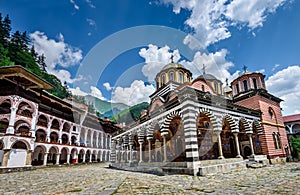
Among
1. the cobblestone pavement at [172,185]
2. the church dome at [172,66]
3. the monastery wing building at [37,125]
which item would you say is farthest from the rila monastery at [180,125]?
the cobblestone pavement at [172,185]

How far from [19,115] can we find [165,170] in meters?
18.0

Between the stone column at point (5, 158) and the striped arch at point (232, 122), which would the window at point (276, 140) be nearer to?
the striped arch at point (232, 122)

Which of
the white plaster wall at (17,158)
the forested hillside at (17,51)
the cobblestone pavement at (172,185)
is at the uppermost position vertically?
the forested hillside at (17,51)

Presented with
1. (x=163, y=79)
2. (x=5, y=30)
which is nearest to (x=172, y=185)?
(x=163, y=79)

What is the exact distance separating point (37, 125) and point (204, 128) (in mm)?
20827

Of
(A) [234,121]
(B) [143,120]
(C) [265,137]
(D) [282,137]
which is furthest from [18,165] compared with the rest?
(D) [282,137]

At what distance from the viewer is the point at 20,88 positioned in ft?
65.2

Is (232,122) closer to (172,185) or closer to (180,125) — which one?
(180,125)

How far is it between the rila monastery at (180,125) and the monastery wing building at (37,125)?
10 cm

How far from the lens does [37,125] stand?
23000mm

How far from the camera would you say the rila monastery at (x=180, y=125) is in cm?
1091

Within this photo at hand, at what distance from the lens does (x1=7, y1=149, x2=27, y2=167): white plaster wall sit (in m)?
18.1

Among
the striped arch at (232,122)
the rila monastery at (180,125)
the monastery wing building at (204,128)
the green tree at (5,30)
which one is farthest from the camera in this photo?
the green tree at (5,30)

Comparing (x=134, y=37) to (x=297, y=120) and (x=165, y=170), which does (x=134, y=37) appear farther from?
(x=297, y=120)
